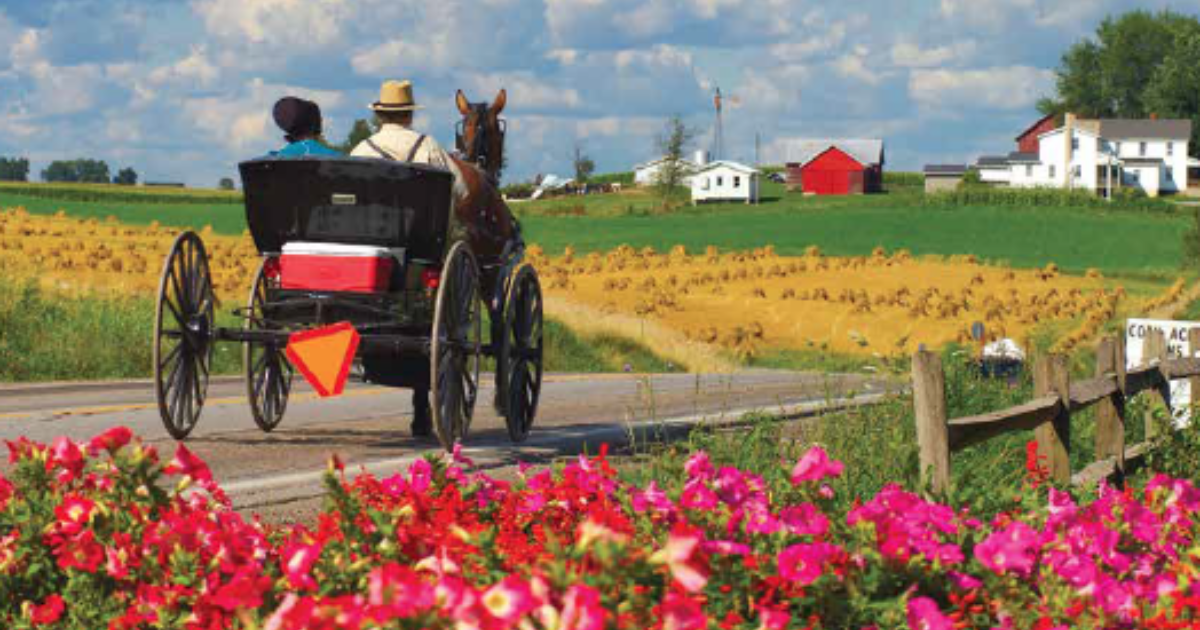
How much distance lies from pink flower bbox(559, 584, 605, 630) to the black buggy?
6532 mm

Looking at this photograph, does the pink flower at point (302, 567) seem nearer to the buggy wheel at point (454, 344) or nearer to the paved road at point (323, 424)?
the paved road at point (323, 424)

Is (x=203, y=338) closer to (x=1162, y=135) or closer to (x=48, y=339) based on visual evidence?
(x=48, y=339)

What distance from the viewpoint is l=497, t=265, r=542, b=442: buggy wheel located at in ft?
36.4

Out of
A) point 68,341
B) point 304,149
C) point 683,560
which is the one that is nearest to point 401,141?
point 304,149

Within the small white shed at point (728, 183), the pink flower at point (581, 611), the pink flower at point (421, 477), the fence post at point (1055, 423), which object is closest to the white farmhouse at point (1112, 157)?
the small white shed at point (728, 183)

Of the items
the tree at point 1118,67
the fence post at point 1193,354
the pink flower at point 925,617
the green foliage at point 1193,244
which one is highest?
the tree at point 1118,67

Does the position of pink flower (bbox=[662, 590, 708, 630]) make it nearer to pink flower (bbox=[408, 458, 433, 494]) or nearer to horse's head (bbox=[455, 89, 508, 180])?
pink flower (bbox=[408, 458, 433, 494])

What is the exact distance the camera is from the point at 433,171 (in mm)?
10008

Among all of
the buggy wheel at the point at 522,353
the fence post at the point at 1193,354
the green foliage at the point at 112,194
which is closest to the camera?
the buggy wheel at the point at 522,353

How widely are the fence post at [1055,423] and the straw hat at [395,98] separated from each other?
14.1ft

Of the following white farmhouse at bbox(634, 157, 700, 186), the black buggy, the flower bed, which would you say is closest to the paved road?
the black buggy

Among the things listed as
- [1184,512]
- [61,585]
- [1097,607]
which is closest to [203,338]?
[61,585]

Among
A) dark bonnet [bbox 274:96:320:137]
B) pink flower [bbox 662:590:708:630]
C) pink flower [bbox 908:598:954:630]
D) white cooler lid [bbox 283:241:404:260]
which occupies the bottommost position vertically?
pink flower [bbox 908:598:954:630]

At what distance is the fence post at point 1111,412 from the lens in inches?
419
